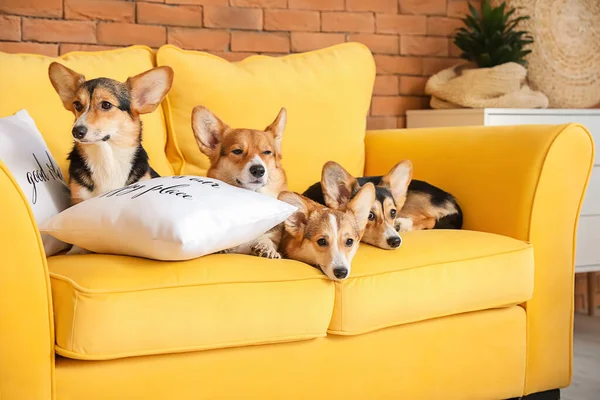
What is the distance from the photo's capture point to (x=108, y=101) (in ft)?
6.34

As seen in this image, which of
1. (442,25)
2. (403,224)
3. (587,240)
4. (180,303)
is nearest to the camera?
(180,303)

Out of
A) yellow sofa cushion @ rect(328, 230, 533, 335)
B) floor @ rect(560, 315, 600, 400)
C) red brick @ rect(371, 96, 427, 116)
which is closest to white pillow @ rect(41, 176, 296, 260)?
yellow sofa cushion @ rect(328, 230, 533, 335)

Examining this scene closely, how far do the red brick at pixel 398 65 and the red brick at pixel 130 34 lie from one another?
1.08 m

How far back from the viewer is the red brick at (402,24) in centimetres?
359

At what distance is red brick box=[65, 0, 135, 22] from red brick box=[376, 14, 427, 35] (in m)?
1.21

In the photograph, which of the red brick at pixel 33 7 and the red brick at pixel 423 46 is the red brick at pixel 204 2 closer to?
the red brick at pixel 33 7

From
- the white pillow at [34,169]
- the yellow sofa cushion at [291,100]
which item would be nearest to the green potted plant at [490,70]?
the yellow sofa cushion at [291,100]

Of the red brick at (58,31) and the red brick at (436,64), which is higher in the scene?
the red brick at (58,31)

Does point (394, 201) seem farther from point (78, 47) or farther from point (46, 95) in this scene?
point (78, 47)

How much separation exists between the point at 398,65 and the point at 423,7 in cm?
32

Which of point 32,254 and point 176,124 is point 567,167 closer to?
point 176,124

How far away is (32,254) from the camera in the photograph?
60.2 inches

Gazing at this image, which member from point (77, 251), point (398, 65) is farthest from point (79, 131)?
point (398, 65)

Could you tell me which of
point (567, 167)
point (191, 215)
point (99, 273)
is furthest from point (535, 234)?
point (99, 273)
